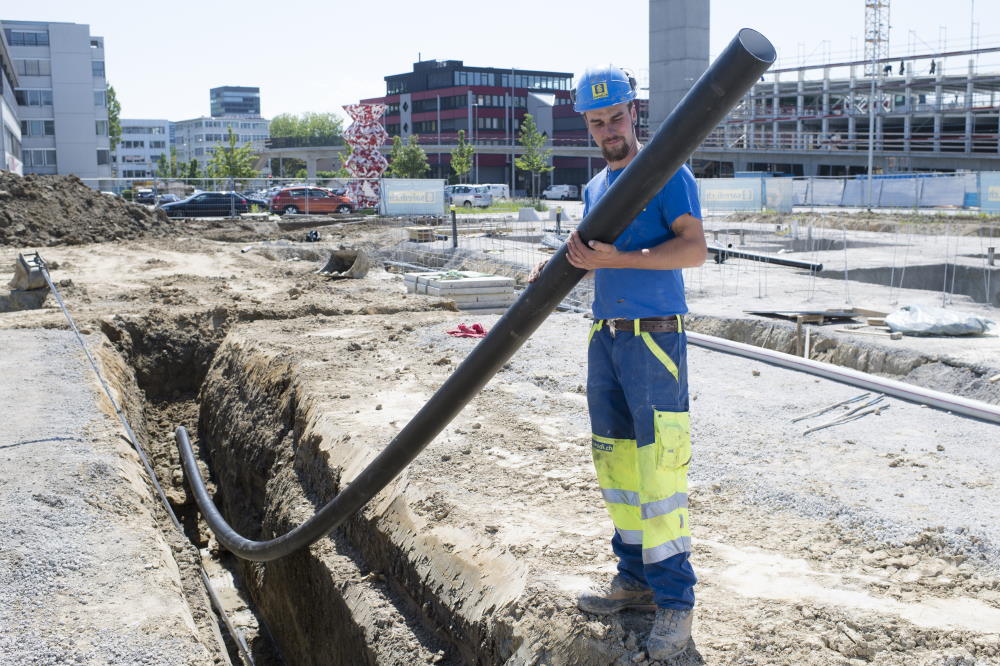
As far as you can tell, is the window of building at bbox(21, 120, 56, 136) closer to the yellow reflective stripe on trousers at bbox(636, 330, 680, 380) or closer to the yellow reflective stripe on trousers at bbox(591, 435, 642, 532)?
Result: the yellow reflective stripe on trousers at bbox(591, 435, 642, 532)

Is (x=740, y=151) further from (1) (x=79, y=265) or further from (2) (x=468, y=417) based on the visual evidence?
(2) (x=468, y=417)

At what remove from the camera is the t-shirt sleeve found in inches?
131

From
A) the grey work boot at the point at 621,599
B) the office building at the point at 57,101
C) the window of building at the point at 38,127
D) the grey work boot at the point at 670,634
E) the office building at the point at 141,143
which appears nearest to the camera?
the grey work boot at the point at 670,634

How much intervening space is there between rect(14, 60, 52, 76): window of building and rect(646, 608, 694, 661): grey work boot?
92.8 m

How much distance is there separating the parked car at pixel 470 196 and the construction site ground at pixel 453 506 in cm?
4160

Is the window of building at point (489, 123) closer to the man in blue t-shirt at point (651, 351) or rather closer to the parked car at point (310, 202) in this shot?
the parked car at point (310, 202)

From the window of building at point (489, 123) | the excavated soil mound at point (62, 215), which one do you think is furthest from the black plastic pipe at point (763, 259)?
the window of building at point (489, 123)

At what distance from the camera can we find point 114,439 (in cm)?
724

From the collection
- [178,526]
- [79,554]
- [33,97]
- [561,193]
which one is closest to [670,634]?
[79,554]

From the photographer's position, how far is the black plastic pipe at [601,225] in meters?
2.83

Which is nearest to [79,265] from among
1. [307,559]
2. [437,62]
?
[307,559]

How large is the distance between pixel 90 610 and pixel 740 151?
59335mm

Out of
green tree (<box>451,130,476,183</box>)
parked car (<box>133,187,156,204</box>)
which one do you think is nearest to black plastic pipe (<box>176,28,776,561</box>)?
parked car (<box>133,187,156,204</box>)

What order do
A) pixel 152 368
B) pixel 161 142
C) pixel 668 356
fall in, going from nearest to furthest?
1. pixel 668 356
2. pixel 152 368
3. pixel 161 142
